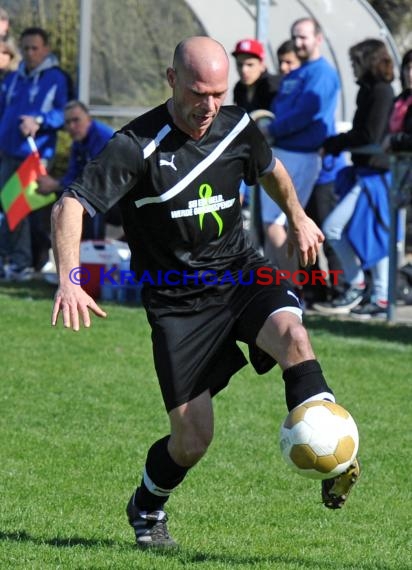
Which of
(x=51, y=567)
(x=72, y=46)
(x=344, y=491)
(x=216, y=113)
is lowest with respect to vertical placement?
(x=72, y=46)

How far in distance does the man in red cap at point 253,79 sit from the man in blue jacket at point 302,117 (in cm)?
62

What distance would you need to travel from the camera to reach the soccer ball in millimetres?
4938

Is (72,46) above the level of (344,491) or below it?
below

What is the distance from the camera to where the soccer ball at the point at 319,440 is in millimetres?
4938

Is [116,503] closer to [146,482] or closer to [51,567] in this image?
[146,482]

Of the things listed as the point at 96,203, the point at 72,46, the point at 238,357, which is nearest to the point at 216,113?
the point at 96,203

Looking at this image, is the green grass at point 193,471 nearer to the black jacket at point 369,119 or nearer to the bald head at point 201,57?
the black jacket at point 369,119

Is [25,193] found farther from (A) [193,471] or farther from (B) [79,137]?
(A) [193,471]

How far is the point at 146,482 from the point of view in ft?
18.7

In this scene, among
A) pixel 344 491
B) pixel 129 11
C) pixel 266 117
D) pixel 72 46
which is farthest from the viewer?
pixel 72 46

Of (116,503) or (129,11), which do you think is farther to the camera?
(129,11)

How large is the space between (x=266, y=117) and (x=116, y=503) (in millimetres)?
6525

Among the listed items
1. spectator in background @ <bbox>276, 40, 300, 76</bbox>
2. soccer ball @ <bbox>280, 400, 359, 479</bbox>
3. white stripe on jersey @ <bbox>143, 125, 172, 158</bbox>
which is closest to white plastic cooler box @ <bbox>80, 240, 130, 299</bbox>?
spectator in background @ <bbox>276, 40, 300, 76</bbox>

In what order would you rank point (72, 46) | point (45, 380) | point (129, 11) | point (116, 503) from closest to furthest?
point (116, 503) → point (45, 380) → point (129, 11) → point (72, 46)
